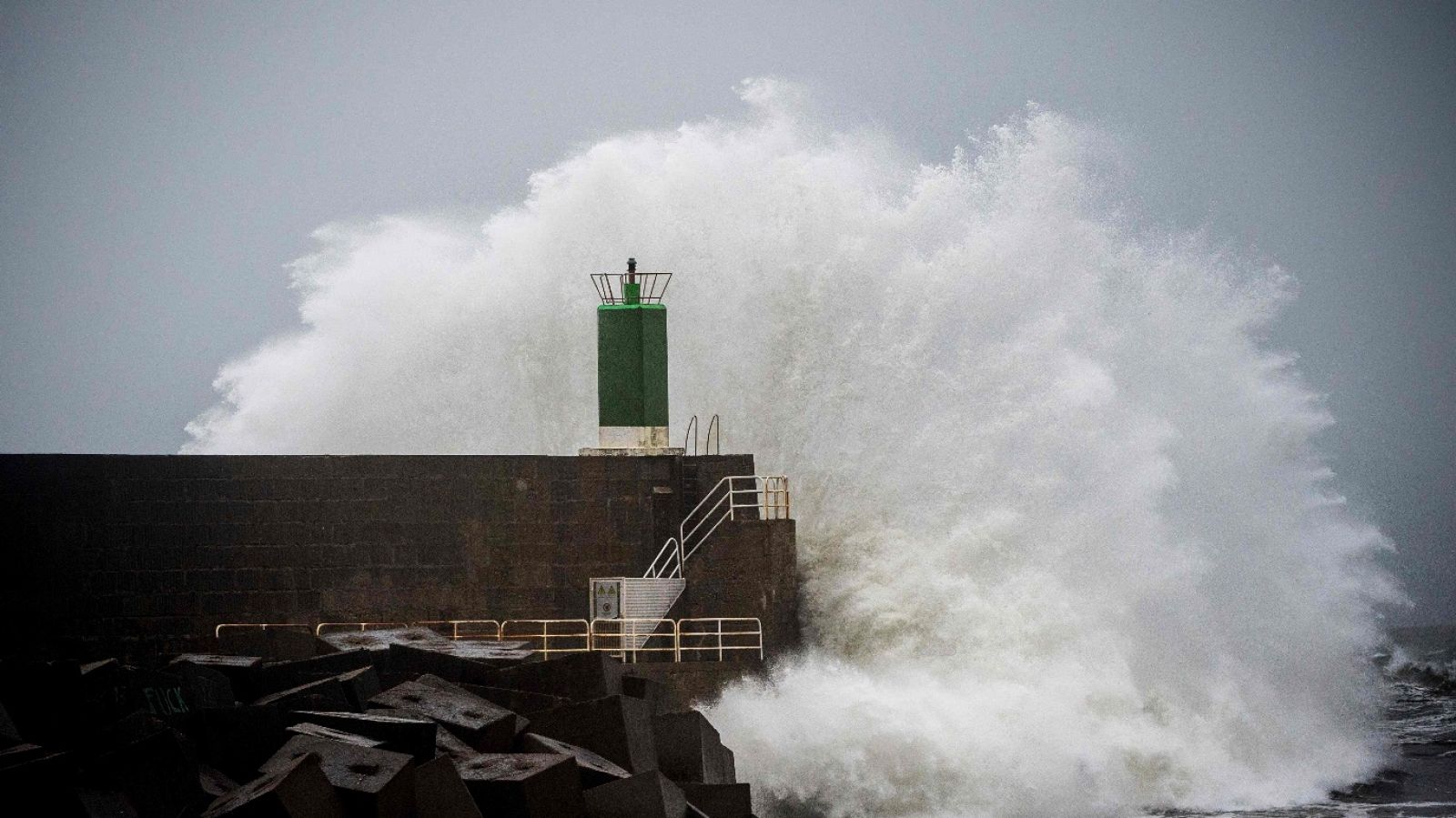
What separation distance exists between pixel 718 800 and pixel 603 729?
784mm

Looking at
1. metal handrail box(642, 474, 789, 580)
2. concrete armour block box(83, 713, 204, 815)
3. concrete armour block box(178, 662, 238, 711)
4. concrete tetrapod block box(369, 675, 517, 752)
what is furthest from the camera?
metal handrail box(642, 474, 789, 580)

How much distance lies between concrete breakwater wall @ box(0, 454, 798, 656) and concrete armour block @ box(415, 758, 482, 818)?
23.4 ft

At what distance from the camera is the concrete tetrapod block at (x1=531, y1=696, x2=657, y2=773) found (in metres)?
10.2

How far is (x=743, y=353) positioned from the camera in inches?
888

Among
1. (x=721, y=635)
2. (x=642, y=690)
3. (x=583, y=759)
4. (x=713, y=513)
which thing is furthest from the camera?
(x=713, y=513)

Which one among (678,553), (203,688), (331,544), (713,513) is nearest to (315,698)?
(203,688)

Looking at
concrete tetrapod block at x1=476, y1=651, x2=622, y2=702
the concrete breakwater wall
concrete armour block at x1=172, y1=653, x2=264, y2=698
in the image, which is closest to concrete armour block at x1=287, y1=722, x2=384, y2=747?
concrete armour block at x1=172, y1=653, x2=264, y2=698

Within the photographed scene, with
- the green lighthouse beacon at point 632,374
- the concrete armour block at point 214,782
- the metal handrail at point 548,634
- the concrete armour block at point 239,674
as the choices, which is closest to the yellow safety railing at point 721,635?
the metal handrail at point 548,634

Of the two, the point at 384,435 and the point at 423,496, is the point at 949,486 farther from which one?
the point at 384,435

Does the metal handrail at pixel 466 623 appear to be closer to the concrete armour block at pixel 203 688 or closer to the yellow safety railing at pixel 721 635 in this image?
the yellow safety railing at pixel 721 635

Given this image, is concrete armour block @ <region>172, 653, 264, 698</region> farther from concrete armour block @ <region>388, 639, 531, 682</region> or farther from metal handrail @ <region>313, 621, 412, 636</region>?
metal handrail @ <region>313, 621, 412, 636</region>

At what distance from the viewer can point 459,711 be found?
399 inches

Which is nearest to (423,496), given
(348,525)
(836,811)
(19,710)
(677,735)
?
(348,525)

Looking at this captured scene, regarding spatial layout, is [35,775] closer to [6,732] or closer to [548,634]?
[6,732]
